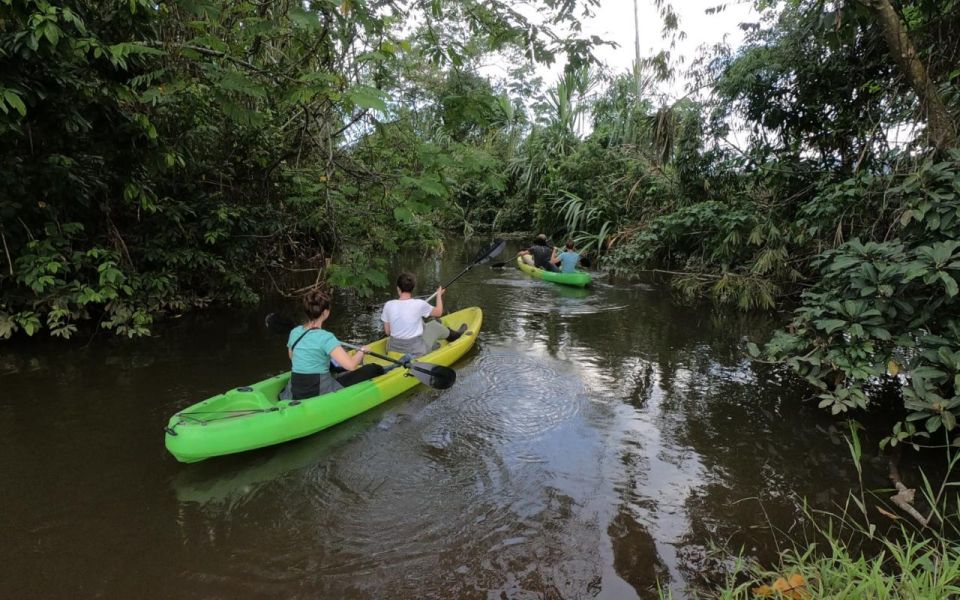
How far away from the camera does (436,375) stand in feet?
13.4

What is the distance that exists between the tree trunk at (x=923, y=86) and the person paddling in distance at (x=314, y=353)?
4757 mm

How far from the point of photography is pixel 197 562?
249 centimetres

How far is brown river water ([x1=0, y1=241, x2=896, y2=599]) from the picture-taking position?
2.45m

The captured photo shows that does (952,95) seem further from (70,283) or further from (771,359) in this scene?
(70,283)

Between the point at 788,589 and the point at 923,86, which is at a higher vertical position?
the point at 923,86

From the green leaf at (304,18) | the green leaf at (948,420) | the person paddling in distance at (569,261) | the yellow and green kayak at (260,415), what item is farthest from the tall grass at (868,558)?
the person paddling in distance at (569,261)

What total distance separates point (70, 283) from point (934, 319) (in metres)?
7.02

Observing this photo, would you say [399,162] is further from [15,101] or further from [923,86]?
[923,86]

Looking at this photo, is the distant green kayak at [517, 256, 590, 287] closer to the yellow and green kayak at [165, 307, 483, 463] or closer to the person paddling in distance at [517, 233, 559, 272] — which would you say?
the person paddling in distance at [517, 233, 559, 272]

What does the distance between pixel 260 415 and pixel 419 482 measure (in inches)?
45.5

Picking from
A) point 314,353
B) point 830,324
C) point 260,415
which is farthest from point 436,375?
point 830,324

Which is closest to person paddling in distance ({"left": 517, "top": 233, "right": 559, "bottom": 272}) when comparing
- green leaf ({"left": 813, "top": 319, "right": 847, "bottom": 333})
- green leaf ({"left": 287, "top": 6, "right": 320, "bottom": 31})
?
green leaf ({"left": 813, "top": 319, "right": 847, "bottom": 333})

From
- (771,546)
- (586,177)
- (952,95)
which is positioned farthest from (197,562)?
(586,177)

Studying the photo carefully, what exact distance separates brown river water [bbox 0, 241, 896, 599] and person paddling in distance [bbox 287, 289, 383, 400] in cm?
38
